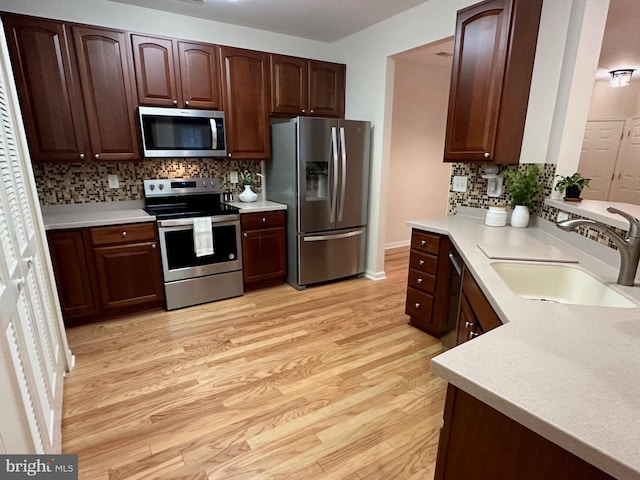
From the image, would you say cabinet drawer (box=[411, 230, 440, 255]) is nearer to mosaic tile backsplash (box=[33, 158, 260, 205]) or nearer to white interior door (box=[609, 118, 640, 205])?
mosaic tile backsplash (box=[33, 158, 260, 205])

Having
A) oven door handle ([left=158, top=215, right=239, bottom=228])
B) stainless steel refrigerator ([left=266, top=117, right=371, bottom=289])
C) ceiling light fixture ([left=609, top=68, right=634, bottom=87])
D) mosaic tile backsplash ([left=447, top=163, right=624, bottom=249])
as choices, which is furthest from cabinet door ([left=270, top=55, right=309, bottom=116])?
ceiling light fixture ([left=609, top=68, right=634, bottom=87])

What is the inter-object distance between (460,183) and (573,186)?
3.02ft

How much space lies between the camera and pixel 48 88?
2.54 meters

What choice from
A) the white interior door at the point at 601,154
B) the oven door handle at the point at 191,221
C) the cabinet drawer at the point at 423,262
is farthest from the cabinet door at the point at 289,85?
the white interior door at the point at 601,154

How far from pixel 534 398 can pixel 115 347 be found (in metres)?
2.66

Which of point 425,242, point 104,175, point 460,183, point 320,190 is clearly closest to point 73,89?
point 104,175

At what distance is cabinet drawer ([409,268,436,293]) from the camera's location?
252cm

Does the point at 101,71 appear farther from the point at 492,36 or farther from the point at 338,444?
the point at 338,444

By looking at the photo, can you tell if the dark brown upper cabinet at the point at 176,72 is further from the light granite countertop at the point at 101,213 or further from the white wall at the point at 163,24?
the light granite countertop at the point at 101,213

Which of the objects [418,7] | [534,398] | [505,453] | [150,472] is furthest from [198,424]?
[418,7]

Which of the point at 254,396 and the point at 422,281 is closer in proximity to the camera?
the point at 254,396

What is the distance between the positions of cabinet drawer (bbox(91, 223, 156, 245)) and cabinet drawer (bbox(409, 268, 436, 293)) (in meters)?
2.16

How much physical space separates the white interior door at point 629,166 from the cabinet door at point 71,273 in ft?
23.2

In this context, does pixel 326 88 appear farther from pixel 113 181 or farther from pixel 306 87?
pixel 113 181
